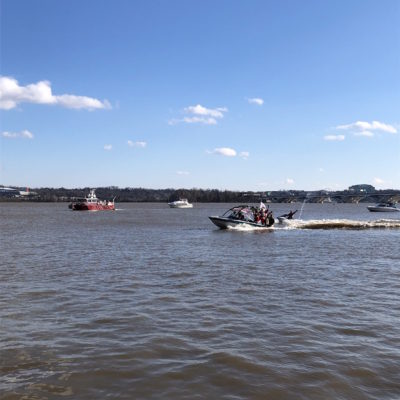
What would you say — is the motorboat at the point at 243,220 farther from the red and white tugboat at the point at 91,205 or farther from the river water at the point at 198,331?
the red and white tugboat at the point at 91,205

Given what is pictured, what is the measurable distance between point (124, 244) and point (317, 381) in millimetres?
26246

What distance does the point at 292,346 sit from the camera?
9844 millimetres

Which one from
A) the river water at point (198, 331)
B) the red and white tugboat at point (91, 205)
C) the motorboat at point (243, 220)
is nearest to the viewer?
the river water at point (198, 331)

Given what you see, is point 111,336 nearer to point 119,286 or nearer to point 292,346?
point 292,346

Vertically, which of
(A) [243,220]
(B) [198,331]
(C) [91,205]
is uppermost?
(C) [91,205]

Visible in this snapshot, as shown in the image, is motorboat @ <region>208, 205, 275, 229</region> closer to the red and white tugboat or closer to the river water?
the river water

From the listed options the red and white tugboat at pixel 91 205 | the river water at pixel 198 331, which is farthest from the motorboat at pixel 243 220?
the red and white tugboat at pixel 91 205

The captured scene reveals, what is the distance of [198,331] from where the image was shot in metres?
10.9

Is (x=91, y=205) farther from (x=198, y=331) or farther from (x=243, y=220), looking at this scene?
(x=198, y=331)

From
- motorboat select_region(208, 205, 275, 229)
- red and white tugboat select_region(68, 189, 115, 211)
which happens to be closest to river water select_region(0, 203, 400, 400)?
motorboat select_region(208, 205, 275, 229)

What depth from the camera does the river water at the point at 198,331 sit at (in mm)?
7910

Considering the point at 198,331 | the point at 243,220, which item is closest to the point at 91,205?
the point at 243,220

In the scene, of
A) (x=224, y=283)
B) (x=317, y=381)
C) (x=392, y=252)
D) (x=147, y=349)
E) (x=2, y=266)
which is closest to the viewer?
(x=317, y=381)

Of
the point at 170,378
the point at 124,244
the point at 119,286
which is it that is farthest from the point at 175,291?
the point at 124,244
